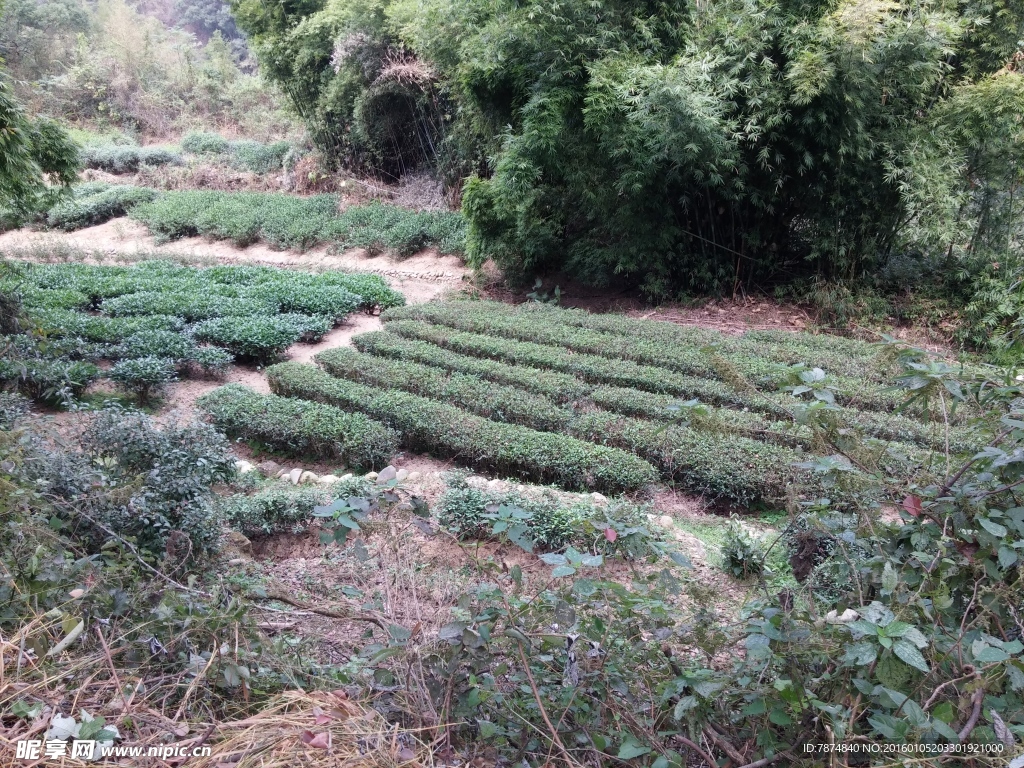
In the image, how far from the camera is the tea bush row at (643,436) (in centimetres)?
465

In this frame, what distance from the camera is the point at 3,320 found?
213 inches

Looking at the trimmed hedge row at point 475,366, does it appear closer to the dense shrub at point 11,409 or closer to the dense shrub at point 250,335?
the dense shrub at point 250,335

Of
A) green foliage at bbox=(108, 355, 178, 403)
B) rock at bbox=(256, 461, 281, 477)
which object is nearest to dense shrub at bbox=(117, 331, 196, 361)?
green foliage at bbox=(108, 355, 178, 403)

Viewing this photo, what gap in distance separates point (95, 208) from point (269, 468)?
1363cm

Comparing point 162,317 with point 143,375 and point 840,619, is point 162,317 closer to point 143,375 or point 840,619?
point 143,375

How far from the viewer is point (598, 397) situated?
19.5 feet

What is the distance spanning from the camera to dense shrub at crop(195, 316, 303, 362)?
7.73 meters

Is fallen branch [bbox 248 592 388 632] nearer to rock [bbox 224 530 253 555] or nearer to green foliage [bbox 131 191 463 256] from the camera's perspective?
rock [bbox 224 530 253 555]

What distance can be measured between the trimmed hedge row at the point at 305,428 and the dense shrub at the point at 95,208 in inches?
490

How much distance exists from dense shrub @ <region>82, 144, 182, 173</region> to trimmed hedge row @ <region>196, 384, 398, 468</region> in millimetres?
16063

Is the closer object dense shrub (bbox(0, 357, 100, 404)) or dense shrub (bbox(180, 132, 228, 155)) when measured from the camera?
dense shrub (bbox(0, 357, 100, 404))

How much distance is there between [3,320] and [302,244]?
844cm

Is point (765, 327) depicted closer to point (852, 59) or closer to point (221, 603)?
point (852, 59)

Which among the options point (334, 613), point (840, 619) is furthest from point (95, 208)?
point (840, 619)
